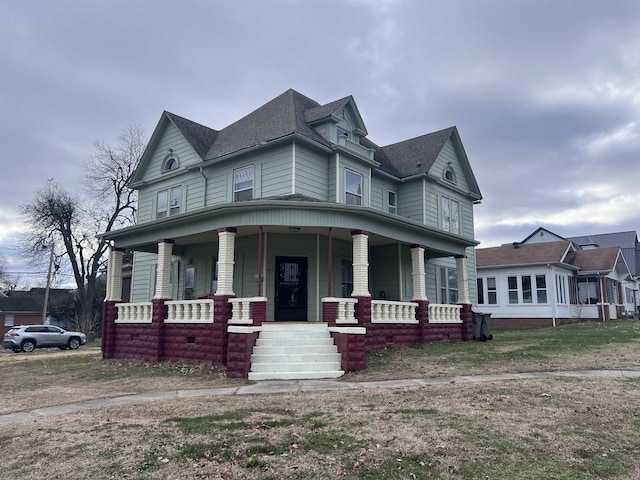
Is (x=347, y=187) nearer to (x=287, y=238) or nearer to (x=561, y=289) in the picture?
(x=287, y=238)

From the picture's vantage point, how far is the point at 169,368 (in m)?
13.2

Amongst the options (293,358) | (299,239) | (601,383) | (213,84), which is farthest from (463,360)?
(213,84)

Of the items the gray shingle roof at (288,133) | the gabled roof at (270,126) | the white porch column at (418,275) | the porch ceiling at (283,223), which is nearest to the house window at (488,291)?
the gray shingle roof at (288,133)

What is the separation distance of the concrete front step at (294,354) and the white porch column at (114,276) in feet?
25.0

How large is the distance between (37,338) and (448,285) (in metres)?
21.6

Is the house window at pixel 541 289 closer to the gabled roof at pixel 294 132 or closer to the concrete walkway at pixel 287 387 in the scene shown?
the gabled roof at pixel 294 132

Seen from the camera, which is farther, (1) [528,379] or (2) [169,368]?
(2) [169,368]

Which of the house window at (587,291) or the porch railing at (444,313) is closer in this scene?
the porch railing at (444,313)

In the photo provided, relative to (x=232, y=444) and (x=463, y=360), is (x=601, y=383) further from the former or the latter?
(x=232, y=444)

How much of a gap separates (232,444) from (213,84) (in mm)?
16820

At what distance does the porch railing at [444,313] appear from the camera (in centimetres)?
1658

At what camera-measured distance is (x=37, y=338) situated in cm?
2542

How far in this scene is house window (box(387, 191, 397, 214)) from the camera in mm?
20703

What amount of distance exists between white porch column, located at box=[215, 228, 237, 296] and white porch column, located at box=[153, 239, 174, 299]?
110 inches
